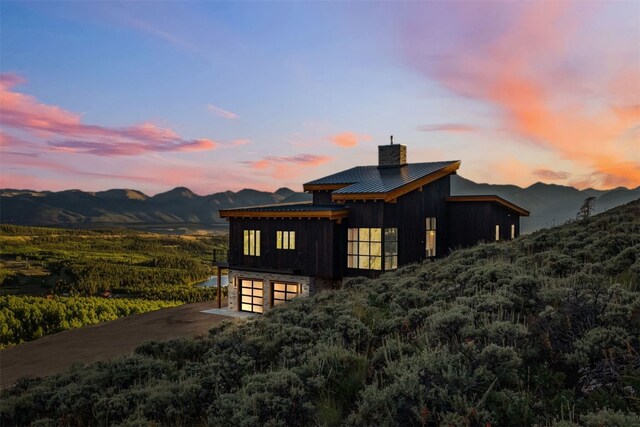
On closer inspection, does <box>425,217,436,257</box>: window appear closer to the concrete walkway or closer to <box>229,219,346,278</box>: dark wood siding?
<box>229,219,346,278</box>: dark wood siding

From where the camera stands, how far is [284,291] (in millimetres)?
23484

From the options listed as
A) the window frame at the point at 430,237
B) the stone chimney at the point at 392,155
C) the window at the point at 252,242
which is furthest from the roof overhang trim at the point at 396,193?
Result: the window at the point at 252,242

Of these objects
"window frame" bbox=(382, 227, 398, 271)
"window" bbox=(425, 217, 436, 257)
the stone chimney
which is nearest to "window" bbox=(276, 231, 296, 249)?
"window frame" bbox=(382, 227, 398, 271)

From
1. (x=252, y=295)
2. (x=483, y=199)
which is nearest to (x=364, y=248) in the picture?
(x=252, y=295)

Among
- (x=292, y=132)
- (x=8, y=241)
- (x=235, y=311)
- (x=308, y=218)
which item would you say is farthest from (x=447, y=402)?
(x=8, y=241)

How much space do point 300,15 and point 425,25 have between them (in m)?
6.35

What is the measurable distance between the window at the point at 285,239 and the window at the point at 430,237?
25.5 ft

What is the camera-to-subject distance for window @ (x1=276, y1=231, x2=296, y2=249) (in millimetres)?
22828

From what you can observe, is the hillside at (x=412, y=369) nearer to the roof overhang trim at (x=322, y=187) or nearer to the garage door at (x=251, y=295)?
the garage door at (x=251, y=295)

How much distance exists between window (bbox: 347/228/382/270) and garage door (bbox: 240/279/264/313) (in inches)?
233

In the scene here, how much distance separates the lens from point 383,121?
31.6 metres

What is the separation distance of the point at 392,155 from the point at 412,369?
23069mm

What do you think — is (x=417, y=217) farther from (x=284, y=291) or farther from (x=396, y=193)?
(x=284, y=291)

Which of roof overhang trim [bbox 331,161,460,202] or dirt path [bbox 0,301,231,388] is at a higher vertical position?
roof overhang trim [bbox 331,161,460,202]
